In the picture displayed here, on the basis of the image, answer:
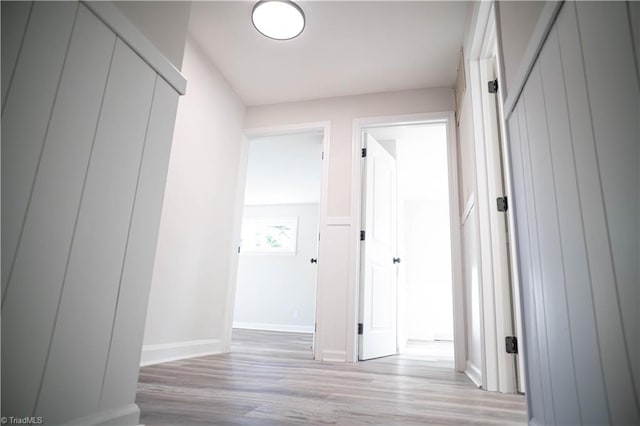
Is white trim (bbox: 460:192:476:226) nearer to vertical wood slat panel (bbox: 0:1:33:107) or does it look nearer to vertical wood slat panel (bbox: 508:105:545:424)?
vertical wood slat panel (bbox: 508:105:545:424)

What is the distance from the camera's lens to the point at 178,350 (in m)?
2.32

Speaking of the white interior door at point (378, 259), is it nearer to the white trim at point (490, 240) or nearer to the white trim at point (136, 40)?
the white trim at point (490, 240)

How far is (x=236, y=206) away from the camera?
3.15 meters

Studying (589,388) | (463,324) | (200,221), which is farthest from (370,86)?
(589,388)

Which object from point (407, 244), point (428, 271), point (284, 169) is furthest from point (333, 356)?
point (407, 244)

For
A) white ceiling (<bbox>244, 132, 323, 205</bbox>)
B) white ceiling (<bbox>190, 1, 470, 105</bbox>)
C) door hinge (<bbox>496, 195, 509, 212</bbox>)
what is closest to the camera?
door hinge (<bbox>496, 195, 509, 212</bbox>)

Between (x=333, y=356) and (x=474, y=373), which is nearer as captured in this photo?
(x=474, y=373)

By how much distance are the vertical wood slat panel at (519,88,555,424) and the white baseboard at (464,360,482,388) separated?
1.04 metres

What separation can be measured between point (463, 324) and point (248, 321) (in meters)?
4.72

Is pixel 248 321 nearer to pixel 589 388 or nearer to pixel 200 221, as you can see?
pixel 200 221

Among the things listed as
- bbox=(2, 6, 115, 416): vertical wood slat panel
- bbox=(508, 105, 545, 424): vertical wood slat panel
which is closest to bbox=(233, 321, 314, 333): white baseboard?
bbox=(508, 105, 545, 424): vertical wood slat panel

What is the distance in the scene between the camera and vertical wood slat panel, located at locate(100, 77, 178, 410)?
0.86m

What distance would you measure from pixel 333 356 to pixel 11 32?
2518 mm

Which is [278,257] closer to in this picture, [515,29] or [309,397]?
[309,397]
